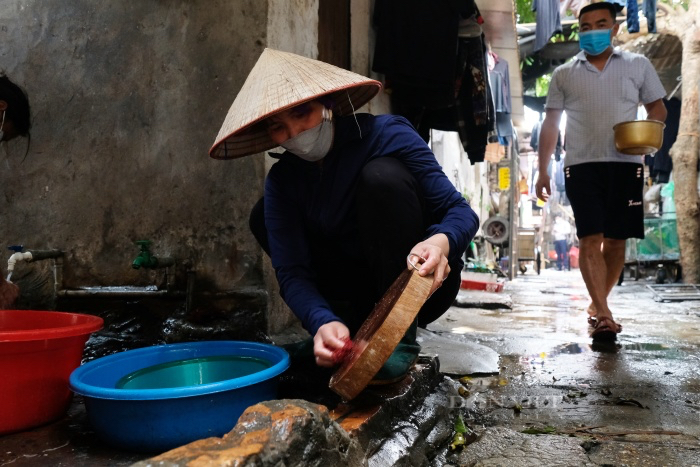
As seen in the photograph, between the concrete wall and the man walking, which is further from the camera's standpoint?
the man walking

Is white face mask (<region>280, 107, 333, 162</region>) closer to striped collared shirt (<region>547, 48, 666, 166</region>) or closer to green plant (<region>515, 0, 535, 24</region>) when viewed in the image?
striped collared shirt (<region>547, 48, 666, 166</region>)

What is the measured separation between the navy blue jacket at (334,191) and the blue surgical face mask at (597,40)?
2674 millimetres

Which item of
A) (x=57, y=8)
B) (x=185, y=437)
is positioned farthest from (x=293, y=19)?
(x=185, y=437)

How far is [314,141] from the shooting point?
66.4 inches

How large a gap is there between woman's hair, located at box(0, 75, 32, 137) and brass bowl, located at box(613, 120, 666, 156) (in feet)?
11.8

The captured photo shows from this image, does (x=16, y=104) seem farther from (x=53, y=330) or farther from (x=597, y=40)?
(x=597, y=40)

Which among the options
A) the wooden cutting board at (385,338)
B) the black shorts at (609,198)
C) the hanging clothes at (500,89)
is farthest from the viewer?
the hanging clothes at (500,89)

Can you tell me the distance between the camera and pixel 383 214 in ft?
5.37

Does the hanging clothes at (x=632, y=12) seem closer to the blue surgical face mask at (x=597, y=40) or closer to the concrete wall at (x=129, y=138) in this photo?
the blue surgical face mask at (x=597, y=40)

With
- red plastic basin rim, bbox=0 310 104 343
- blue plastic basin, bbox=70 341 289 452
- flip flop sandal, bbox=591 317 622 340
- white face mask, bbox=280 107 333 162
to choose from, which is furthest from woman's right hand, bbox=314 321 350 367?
flip flop sandal, bbox=591 317 622 340

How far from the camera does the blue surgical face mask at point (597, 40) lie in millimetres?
3744

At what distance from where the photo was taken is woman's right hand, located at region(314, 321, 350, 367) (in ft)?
4.70

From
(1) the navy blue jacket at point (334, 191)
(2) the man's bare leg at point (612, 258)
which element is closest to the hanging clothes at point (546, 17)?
(2) the man's bare leg at point (612, 258)

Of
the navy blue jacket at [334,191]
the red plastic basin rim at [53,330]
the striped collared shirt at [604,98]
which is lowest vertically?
the red plastic basin rim at [53,330]
